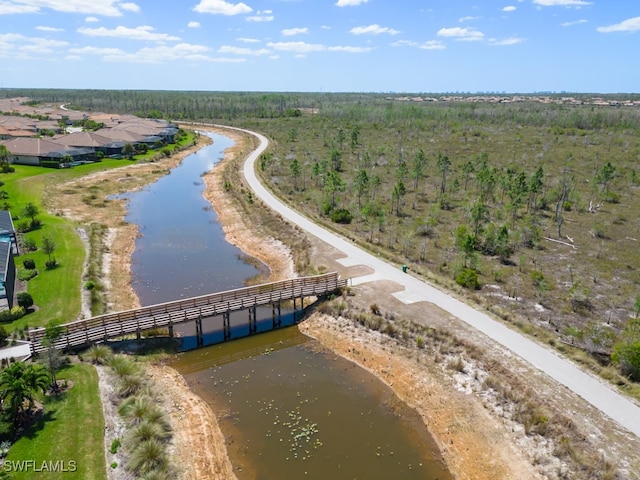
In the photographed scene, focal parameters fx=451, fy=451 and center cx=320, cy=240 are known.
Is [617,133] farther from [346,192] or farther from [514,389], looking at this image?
[514,389]

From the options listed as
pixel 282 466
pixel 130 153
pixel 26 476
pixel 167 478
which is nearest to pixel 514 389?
pixel 282 466

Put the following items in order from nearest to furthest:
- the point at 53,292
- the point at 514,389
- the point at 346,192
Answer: the point at 514,389, the point at 53,292, the point at 346,192

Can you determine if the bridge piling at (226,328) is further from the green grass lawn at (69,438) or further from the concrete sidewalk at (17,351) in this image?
the concrete sidewalk at (17,351)

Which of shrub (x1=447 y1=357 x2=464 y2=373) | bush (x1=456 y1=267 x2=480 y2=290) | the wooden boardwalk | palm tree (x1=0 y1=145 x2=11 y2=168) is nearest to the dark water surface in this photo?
the wooden boardwalk

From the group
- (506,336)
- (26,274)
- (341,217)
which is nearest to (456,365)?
(506,336)

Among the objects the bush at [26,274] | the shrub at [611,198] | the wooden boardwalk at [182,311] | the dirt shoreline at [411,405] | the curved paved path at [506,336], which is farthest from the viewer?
the shrub at [611,198]

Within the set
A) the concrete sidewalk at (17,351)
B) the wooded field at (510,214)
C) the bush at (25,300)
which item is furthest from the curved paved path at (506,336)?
the bush at (25,300)

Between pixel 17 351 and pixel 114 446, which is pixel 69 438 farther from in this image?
pixel 17 351
